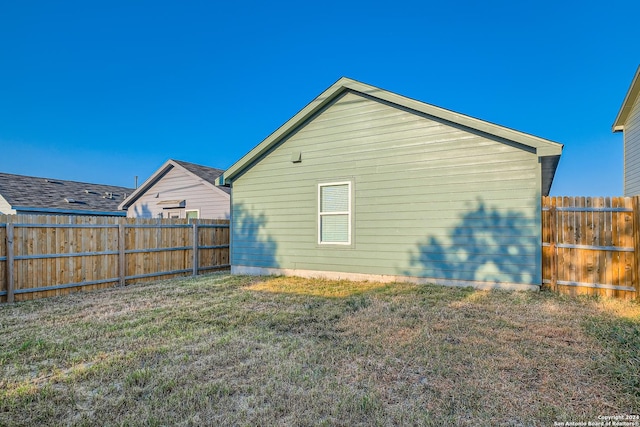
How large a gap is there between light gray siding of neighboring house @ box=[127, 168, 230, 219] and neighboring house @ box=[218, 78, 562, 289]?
5.69 m

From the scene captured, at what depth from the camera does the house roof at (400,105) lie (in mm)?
6031

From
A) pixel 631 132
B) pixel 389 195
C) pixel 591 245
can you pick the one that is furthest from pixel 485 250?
pixel 631 132

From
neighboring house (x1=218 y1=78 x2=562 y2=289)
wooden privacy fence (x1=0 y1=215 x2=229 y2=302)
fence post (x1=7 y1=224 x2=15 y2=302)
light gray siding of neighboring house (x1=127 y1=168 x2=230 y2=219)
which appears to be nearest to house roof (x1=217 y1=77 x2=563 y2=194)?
neighboring house (x1=218 y1=78 x2=562 y2=289)

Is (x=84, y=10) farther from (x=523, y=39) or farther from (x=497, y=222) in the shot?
(x=523, y=39)

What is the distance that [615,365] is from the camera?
2.90 m

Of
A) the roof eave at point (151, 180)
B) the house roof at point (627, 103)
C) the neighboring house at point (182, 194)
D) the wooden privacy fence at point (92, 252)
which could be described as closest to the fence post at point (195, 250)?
the wooden privacy fence at point (92, 252)

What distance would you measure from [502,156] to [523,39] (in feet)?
36.9

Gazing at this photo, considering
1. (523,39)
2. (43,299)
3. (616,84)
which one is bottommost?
(43,299)

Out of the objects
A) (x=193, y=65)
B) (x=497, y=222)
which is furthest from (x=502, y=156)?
(x=193, y=65)

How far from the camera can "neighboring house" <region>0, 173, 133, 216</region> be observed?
53.7ft

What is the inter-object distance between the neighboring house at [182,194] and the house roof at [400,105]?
5.83m

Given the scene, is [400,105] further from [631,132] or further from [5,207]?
[5,207]

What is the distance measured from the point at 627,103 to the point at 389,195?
10722mm

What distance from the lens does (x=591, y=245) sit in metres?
6.00
